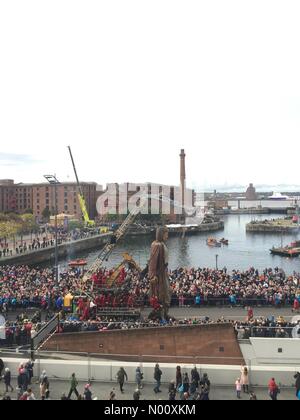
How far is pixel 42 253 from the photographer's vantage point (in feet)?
185

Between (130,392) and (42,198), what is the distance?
10772cm

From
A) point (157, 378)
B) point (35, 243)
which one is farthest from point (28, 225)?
point (157, 378)

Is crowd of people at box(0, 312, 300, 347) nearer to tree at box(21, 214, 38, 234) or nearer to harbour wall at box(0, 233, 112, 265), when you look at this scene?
harbour wall at box(0, 233, 112, 265)

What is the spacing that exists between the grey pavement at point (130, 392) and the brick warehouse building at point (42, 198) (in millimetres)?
101876

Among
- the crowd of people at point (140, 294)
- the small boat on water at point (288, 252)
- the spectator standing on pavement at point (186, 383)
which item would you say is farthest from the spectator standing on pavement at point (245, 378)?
the small boat on water at point (288, 252)

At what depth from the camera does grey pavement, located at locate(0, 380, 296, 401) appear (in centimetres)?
1160

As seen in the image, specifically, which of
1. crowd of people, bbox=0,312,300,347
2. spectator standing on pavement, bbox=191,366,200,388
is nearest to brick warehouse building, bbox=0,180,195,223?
crowd of people, bbox=0,312,300,347

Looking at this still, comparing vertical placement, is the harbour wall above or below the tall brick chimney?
below

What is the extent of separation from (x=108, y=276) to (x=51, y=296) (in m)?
2.60

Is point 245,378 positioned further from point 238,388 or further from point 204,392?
point 204,392

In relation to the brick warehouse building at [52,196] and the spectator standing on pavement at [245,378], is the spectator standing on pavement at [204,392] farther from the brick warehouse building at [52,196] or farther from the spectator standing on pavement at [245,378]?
the brick warehouse building at [52,196]

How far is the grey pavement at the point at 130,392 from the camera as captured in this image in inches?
457

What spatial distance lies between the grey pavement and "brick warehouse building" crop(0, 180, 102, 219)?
10188 centimetres
